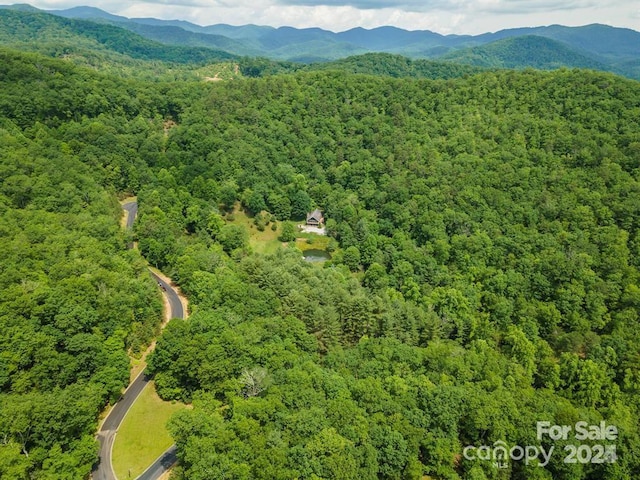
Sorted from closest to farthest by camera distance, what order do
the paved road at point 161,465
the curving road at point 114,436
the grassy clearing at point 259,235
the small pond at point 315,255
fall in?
the paved road at point 161,465 → the curving road at point 114,436 → the small pond at point 315,255 → the grassy clearing at point 259,235

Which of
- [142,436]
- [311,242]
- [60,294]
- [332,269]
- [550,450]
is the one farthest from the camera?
[311,242]

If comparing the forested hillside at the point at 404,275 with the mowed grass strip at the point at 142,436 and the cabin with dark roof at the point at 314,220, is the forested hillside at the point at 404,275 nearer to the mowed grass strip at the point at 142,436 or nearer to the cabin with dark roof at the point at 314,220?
the mowed grass strip at the point at 142,436

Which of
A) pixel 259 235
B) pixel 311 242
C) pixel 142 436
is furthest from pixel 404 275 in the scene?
pixel 142 436

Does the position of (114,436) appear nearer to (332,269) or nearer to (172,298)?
(172,298)

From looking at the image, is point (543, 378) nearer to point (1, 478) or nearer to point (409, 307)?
point (409, 307)

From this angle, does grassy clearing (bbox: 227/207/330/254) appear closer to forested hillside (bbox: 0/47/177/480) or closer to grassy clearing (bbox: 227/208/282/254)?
grassy clearing (bbox: 227/208/282/254)

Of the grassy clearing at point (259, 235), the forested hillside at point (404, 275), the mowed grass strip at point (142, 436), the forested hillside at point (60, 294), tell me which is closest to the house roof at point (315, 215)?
the forested hillside at point (404, 275)
